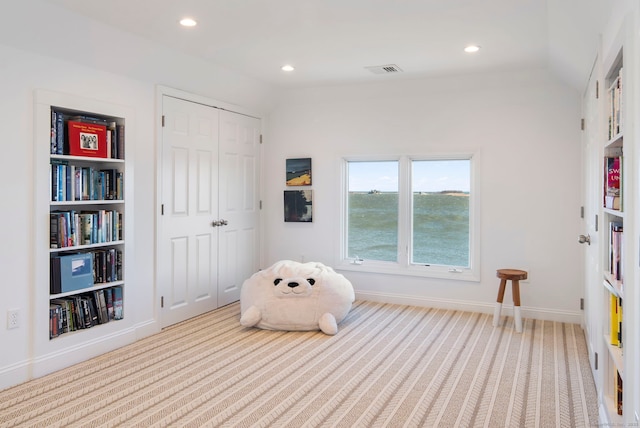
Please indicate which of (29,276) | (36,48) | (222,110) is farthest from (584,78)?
(29,276)

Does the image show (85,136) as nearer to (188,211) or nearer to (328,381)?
(188,211)

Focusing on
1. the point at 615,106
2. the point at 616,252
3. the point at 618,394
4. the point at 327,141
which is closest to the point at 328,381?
the point at 618,394

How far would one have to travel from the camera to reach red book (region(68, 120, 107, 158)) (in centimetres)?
340

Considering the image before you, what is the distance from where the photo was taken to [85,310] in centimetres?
355

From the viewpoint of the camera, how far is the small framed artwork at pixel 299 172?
5.54 meters

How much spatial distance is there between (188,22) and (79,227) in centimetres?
165

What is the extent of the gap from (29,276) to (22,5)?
5.53ft

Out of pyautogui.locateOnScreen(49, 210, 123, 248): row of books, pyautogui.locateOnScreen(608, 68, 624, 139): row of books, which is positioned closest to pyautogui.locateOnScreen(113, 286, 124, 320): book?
pyautogui.locateOnScreen(49, 210, 123, 248): row of books

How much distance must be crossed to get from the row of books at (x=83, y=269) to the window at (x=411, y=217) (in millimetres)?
2557

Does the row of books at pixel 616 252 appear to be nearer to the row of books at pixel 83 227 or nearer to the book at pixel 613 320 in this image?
the book at pixel 613 320

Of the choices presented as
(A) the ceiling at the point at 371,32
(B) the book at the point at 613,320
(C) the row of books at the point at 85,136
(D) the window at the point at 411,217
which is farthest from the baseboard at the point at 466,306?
(C) the row of books at the point at 85,136

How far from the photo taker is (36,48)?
3094 mm

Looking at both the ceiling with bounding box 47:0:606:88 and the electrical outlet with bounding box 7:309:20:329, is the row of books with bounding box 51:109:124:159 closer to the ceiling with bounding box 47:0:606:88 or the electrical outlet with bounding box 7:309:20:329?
the ceiling with bounding box 47:0:606:88

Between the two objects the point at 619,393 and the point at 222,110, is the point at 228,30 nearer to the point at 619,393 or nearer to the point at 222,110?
the point at 222,110
